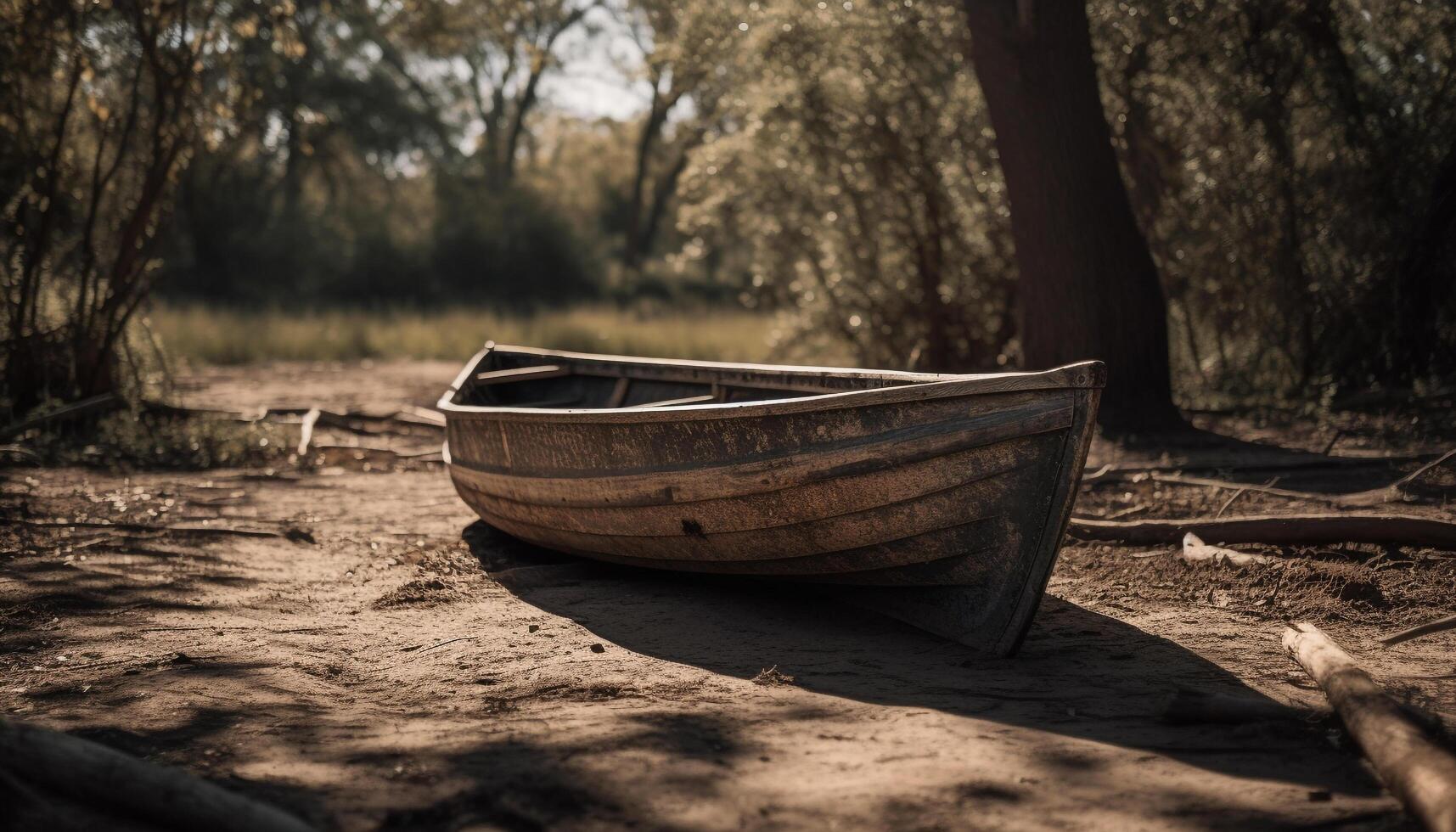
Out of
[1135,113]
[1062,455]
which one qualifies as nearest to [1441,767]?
[1062,455]

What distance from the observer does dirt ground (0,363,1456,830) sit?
10.2ft

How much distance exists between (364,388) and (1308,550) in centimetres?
1210

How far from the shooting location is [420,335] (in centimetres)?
2052

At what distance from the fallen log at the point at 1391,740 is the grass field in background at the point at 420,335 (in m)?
12.4

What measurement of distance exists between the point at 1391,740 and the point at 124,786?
310cm

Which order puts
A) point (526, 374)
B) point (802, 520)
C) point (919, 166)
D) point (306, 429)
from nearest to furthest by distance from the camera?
point (802, 520)
point (526, 374)
point (306, 429)
point (919, 166)

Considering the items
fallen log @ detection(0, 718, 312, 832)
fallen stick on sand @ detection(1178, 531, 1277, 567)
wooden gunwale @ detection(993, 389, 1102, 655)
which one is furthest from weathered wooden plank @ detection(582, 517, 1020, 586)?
fallen log @ detection(0, 718, 312, 832)

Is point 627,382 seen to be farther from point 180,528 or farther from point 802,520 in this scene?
point 802,520

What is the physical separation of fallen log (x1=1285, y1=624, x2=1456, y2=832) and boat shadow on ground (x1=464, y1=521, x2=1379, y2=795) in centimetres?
11

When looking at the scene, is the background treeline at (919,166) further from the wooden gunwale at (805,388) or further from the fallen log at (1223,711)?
the fallen log at (1223,711)

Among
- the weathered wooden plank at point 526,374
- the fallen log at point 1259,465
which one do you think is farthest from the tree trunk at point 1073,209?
the weathered wooden plank at point 526,374

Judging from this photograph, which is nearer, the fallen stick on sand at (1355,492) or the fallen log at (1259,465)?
the fallen stick on sand at (1355,492)

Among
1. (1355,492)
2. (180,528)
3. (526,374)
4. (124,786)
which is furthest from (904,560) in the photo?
(526,374)

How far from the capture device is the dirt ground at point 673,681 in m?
3.11
